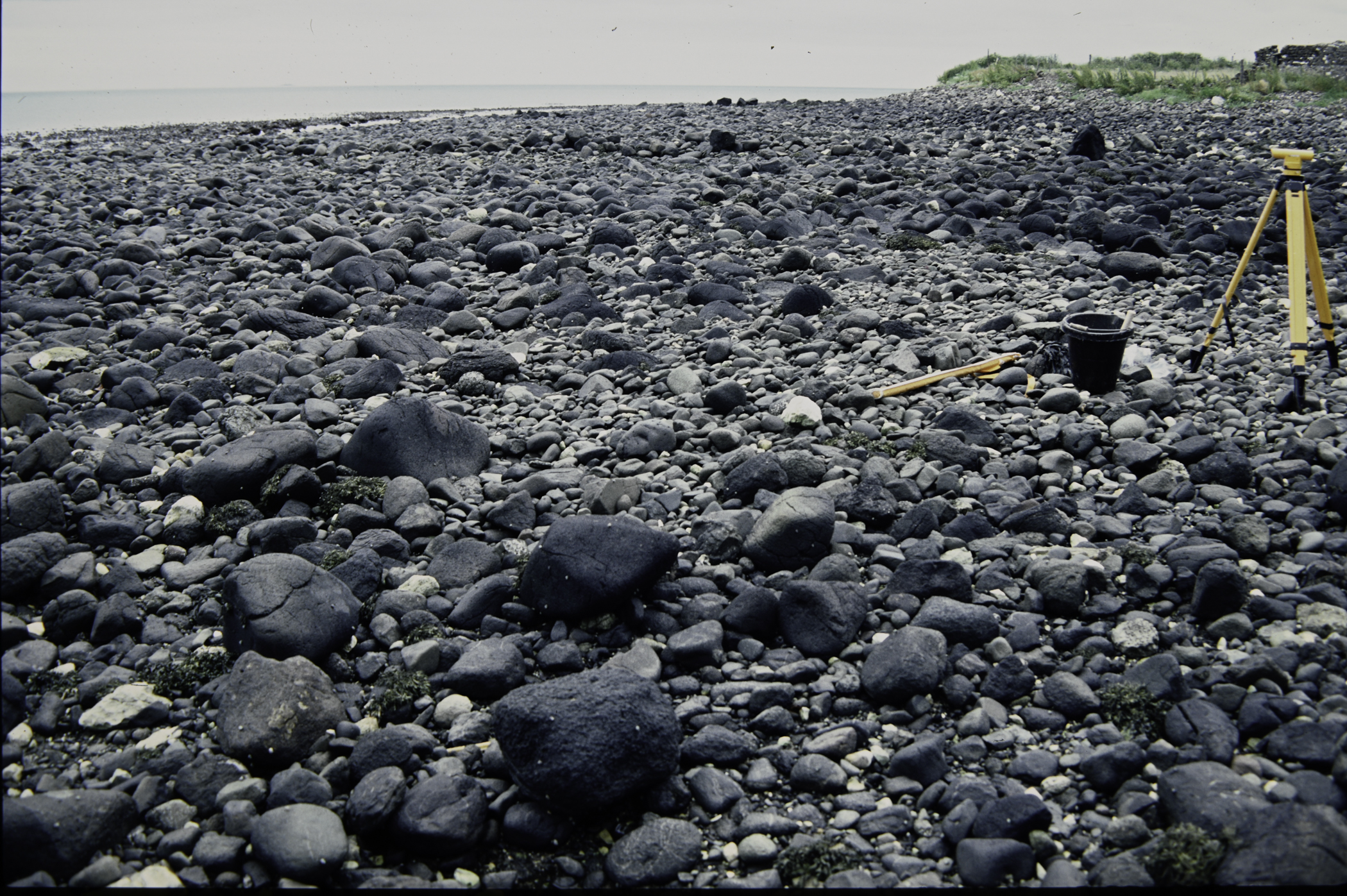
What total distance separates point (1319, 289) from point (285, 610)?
7.08m

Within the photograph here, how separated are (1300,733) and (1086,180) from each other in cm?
1262

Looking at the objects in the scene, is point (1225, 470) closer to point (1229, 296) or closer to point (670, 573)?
point (1229, 296)

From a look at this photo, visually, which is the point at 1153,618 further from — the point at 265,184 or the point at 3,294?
the point at 265,184

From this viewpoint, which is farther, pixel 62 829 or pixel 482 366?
pixel 482 366

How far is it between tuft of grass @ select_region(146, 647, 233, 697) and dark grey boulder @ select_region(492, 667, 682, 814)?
1.54m

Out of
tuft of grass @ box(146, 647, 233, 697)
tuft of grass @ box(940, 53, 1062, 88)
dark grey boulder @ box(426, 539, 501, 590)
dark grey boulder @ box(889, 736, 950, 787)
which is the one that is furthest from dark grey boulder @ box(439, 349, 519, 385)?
tuft of grass @ box(940, 53, 1062, 88)

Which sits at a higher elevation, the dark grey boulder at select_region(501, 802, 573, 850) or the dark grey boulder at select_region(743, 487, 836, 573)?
the dark grey boulder at select_region(743, 487, 836, 573)

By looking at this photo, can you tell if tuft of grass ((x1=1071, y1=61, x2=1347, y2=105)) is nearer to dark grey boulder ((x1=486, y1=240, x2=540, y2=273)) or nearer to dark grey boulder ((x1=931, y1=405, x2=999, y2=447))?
dark grey boulder ((x1=486, y1=240, x2=540, y2=273))

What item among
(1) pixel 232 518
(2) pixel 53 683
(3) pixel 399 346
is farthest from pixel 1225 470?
(3) pixel 399 346

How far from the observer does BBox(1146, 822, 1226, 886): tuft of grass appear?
2.56 meters

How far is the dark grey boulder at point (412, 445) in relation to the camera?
5.36 m

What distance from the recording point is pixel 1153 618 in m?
3.84

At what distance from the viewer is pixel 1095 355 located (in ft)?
19.8

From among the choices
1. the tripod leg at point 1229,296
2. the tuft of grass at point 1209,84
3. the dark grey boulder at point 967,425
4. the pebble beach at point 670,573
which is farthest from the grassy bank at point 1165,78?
the dark grey boulder at point 967,425
